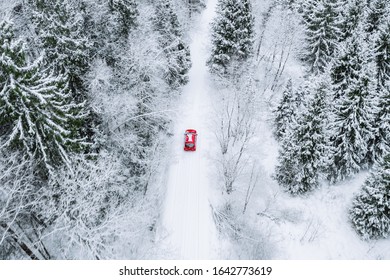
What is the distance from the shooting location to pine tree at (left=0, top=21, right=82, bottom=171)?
11.1 meters

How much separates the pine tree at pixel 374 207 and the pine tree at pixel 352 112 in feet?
8.50

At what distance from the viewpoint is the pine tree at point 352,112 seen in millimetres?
19672

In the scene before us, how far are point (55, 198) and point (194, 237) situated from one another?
9.46 metres

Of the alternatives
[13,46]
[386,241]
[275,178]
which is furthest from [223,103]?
[13,46]

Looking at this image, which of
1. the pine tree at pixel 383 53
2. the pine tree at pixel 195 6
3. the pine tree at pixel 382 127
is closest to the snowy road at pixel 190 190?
the pine tree at pixel 382 127

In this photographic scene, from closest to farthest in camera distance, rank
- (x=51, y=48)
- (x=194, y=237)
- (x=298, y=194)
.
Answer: (x=51, y=48) → (x=194, y=237) → (x=298, y=194)

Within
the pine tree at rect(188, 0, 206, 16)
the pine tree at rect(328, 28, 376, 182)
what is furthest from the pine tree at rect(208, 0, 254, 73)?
the pine tree at rect(188, 0, 206, 16)

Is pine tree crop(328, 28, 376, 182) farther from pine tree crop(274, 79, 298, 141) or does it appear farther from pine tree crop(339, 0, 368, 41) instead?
pine tree crop(339, 0, 368, 41)

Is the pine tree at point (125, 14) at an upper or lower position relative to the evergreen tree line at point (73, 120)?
upper

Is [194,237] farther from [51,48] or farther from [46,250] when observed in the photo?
[51,48]

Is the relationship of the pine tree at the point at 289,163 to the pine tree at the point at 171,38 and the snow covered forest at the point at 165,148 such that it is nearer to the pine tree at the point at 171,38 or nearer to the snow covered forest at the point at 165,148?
the snow covered forest at the point at 165,148

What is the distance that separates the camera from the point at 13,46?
11.3 metres

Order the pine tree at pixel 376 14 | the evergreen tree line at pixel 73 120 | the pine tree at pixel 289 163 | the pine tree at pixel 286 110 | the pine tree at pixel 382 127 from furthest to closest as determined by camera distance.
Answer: the pine tree at pixel 376 14 < the pine tree at pixel 286 110 < the pine tree at pixel 382 127 < the pine tree at pixel 289 163 < the evergreen tree line at pixel 73 120

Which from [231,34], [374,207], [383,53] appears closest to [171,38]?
[231,34]
